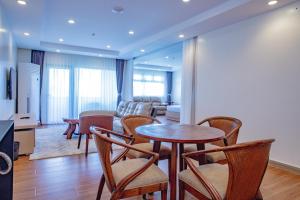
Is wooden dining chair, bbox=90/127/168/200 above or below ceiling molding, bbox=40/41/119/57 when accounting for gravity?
below

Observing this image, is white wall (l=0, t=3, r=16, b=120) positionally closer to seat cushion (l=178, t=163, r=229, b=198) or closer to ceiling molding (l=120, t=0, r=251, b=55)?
seat cushion (l=178, t=163, r=229, b=198)

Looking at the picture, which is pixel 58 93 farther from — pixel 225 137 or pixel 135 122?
pixel 225 137

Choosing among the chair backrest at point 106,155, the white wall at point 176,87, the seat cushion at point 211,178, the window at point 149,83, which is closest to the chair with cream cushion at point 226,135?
the seat cushion at point 211,178

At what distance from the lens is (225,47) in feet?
13.4

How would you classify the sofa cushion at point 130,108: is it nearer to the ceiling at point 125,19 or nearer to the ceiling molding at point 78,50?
the ceiling at point 125,19

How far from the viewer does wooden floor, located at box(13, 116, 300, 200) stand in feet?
7.30

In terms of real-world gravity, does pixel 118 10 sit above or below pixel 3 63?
above

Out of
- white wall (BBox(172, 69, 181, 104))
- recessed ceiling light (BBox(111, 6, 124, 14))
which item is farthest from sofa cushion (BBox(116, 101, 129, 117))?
white wall (BBox(172, 69, 181, 104))

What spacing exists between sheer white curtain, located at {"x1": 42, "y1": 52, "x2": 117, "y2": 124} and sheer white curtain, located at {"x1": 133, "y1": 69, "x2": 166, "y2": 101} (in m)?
3.09

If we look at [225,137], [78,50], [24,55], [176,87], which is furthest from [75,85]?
[225,137]

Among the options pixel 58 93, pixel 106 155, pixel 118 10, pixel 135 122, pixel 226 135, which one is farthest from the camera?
pixel 58 93

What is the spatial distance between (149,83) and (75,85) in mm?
4872

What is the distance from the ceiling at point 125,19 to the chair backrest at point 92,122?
1.96 m

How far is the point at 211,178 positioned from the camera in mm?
1560
